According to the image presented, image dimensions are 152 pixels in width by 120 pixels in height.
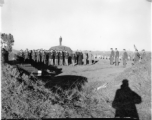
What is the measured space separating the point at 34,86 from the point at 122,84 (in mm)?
4038

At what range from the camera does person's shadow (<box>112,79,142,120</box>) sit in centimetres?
505

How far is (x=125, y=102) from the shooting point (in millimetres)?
5879

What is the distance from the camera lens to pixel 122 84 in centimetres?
725

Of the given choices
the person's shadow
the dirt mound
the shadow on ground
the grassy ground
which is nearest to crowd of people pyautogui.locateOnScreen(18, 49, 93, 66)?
the shadow on ground

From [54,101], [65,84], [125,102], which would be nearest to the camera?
[54,101]

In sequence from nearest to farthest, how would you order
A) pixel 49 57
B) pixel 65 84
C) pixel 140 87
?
pixel 140 87 < pixel 65 84 < pixel 49 57

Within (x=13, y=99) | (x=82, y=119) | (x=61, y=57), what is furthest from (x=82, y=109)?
(x=61, y=57)

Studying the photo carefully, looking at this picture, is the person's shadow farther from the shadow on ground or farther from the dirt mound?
the shadow on ground

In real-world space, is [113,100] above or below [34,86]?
below

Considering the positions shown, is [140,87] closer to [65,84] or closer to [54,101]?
[54,101]

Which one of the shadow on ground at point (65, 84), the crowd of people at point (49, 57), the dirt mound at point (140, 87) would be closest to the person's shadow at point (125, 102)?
the dirt mound at point (140, 87)

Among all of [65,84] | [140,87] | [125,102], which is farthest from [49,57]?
[125,102]

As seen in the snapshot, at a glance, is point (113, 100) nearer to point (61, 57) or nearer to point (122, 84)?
point (122, 84)

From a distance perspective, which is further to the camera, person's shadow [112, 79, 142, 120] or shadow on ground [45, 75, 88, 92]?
shadow on ground [45, 75, 88, 92]
